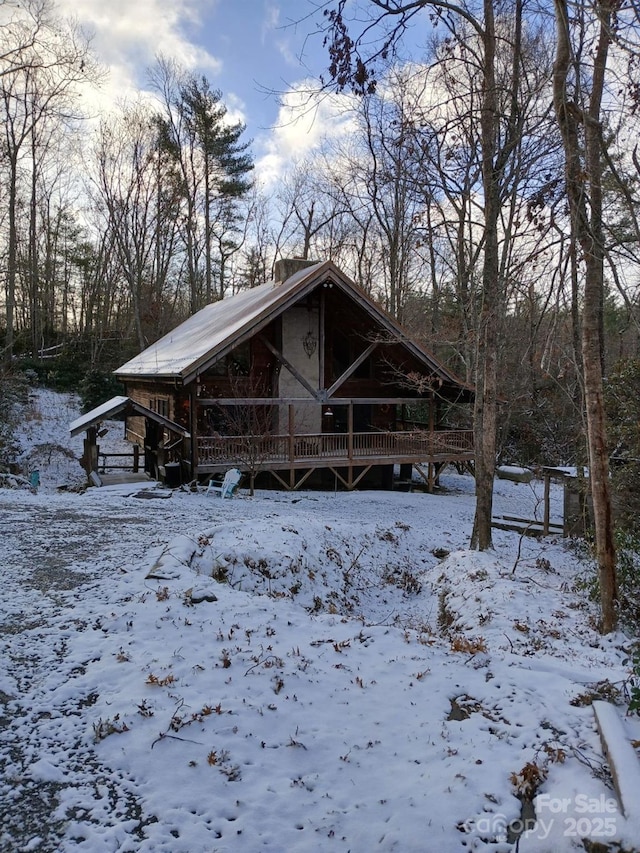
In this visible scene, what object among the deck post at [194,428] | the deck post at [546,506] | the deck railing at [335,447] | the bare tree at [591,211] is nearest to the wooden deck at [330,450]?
the deck railing at [335,447]

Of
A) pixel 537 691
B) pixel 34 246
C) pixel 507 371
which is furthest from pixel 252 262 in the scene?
pixel 537 691

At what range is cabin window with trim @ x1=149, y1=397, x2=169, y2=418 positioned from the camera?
18634mm

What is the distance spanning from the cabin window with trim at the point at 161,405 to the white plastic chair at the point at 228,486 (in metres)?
4.04

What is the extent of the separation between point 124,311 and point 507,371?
25480 mm

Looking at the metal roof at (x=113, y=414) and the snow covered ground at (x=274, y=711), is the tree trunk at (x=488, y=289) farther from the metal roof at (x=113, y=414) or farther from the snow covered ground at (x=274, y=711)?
the metal roof at (x=113, y=414)

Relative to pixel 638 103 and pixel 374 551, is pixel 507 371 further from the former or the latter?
pixel 638 103

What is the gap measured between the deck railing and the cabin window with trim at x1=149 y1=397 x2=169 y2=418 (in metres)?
3.02

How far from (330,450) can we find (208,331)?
19.5 feet

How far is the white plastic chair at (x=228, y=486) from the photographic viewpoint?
15133 millimetres

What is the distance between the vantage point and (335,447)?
1900 cm

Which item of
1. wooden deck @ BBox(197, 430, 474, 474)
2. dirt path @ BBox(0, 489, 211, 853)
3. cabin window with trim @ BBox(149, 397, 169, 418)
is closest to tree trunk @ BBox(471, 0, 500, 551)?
dirt path @ BBox(0, 489, 211, 853)

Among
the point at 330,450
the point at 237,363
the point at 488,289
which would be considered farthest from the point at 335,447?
the point at 488,289

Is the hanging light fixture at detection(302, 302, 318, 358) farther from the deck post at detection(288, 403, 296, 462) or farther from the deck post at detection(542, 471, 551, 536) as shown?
the deck post at detection(542, 471, 551, 536)

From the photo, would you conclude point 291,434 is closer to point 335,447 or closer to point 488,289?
point 335,447
